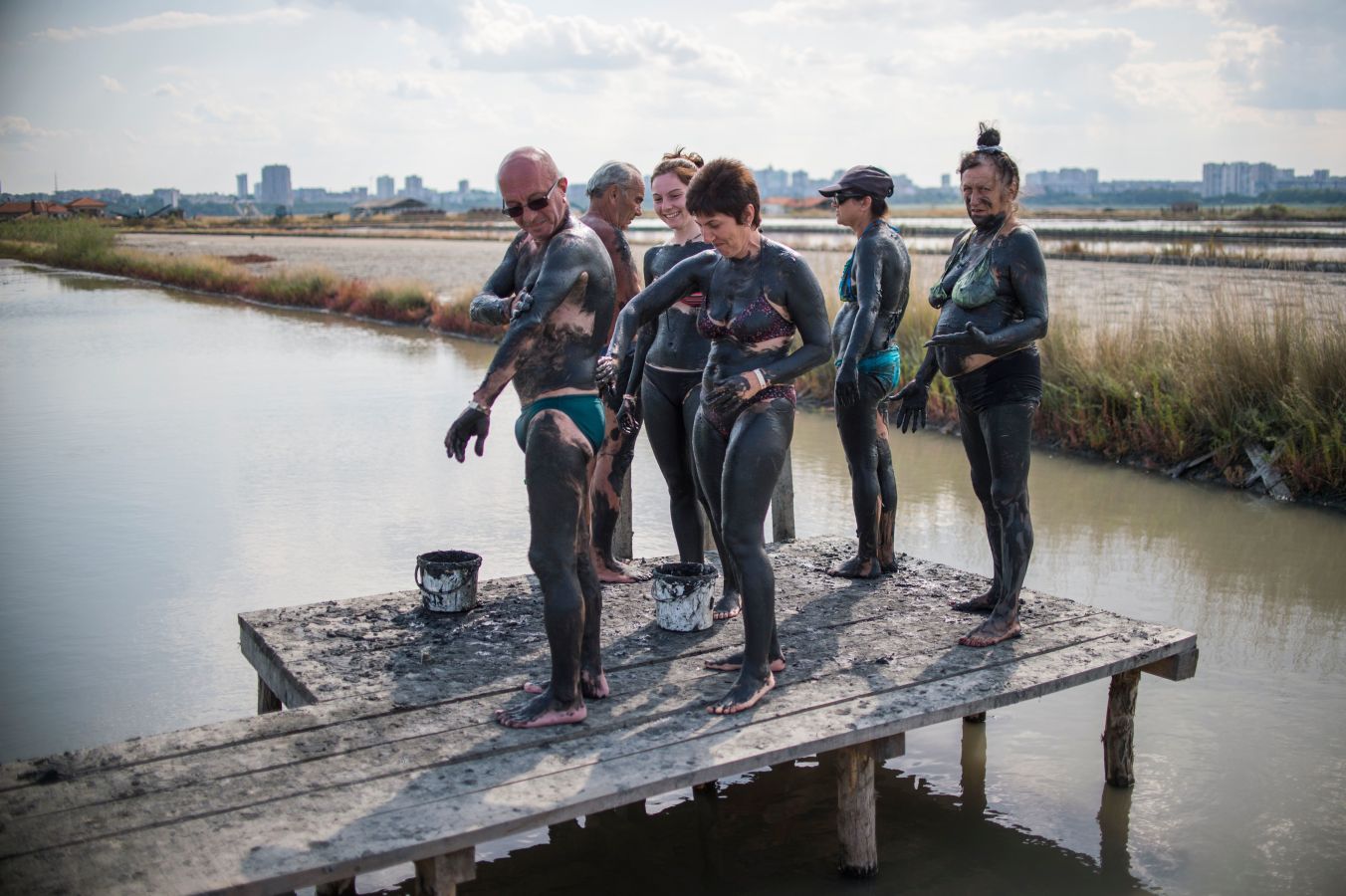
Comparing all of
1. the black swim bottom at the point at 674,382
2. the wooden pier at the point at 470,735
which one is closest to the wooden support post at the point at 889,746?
the wooden pier at the point at 470,735

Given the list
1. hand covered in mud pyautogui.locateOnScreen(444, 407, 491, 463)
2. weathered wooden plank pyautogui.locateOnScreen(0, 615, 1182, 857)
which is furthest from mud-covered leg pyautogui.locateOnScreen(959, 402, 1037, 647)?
hand covered in mud pyautogui.locateOnScreen(444, 407, 491, 463)

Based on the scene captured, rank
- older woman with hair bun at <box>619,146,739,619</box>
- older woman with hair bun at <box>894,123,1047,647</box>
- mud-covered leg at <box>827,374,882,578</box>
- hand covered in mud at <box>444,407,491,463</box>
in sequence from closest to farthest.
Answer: hand covered in mud at <box>444,407,491,463</box>
older woman with hair bun at <box>894,123,1047,647</box>
older woman with hair bun at <box>619,146,739,619</box>
mud-covered leg at <box>827,374,882,578</box>

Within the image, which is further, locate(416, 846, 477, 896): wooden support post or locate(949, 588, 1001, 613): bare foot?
locate(949, 588, 1001, 613): bare foot

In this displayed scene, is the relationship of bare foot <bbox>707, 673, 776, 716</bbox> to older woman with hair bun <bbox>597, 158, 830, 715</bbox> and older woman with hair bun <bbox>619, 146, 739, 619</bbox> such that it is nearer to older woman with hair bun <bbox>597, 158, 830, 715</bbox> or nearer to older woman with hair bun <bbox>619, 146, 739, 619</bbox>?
older woman with hair bun <bbox>597, 158, 830, 715</bbox>

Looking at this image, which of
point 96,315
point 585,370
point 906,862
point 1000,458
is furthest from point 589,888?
point 96,315

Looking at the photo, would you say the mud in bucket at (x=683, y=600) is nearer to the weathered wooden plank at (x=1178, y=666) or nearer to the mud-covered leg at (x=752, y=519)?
the mud-covered leg at (x=752, y=519)

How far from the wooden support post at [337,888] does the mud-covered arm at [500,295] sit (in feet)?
5.87

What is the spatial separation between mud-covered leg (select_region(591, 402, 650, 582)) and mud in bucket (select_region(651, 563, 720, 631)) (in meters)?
0.80

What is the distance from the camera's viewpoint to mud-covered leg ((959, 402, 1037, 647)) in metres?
4.82

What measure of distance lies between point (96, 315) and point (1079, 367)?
17.7m

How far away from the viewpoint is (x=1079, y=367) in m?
10.7

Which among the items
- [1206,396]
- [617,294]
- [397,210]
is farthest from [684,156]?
[397,210]

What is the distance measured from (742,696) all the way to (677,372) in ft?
5.42

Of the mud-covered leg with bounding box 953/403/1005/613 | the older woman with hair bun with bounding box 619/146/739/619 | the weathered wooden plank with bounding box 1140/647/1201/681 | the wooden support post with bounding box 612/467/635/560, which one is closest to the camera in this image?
the weathered wooden plank with bounding box 1140/647/1201/681
